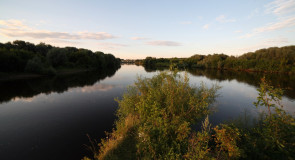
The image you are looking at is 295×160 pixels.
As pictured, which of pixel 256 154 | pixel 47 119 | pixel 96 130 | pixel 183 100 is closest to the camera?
pixel 256 154

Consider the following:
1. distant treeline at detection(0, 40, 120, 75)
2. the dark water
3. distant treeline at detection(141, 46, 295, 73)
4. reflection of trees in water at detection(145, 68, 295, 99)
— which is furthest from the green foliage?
distant treeline at detection(0, 40, 120, 75)

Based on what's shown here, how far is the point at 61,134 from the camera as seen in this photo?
13.0 metres

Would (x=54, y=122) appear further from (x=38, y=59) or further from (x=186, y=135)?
(x=38, y=59)

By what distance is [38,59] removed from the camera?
4800 centimetres

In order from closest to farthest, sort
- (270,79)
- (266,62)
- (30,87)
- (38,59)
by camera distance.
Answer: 1. (30,87)
2. (270,79)
3. (38,59)
4. (266,62)

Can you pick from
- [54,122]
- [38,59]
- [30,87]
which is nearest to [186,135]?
[54,122]

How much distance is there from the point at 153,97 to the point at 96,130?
26.1ft

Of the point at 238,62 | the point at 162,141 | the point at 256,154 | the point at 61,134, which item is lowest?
the point at 61,134

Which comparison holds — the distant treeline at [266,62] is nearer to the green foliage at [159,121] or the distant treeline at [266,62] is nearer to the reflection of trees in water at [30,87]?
the reflection of trees in water at [30,87]

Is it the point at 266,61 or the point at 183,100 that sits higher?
the point at 266,61

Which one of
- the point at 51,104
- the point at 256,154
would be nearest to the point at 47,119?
the point at 51,104

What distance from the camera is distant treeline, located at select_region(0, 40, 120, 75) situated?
A: 135ft

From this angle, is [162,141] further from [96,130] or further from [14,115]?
[14,115]

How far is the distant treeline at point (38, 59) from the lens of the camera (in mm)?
41156
